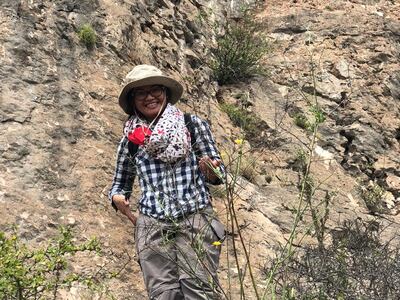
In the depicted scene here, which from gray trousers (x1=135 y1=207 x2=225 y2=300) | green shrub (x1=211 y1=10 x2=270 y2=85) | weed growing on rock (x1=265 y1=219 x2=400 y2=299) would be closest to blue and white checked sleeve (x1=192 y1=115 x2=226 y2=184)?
gray trousers (x1=135 y1=207 x2=225 y2=300)

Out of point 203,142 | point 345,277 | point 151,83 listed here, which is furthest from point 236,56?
point 345,277

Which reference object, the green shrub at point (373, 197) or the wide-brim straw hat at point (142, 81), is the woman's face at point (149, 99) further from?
the green shrub at point (373, 197)

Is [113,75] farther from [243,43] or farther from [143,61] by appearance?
[243,43]

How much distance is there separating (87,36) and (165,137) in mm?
3183

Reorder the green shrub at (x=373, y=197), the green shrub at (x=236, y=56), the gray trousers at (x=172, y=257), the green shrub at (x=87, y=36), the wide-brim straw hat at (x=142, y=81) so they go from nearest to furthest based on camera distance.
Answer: the gray trousers at (x=172, y=257) < the wide-brim straw hat at (x=142, y=81) < the green shrub at (x=87, y=36) < the green shrub at (x=373, y=197) < the green shrub at (x=236, y=56)

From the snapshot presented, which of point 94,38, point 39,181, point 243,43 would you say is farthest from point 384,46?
point 39,181

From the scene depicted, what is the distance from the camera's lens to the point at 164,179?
311 cm

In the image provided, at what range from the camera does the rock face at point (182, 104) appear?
452 centimetres

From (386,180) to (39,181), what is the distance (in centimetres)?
492

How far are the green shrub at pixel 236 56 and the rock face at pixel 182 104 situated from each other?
19cm

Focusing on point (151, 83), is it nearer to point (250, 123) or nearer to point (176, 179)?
point (176, 179)

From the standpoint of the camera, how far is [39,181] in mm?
4488

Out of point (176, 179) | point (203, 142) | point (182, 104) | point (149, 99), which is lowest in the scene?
point (182, 104)

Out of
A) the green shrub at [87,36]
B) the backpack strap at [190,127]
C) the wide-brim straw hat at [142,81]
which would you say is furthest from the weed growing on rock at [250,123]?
the backpack strap at [190,127]
